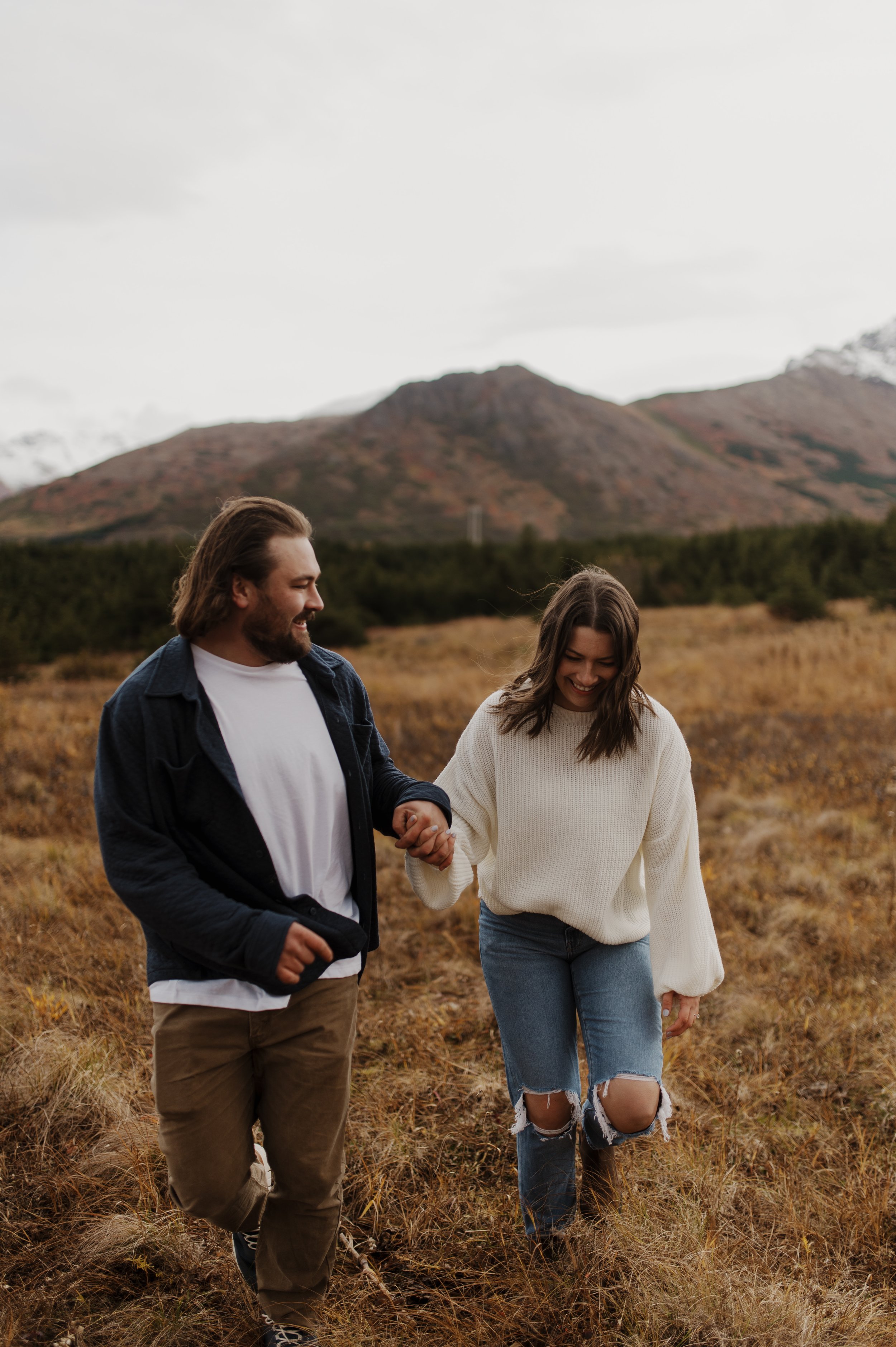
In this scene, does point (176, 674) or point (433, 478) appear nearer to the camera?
point (176, 674)

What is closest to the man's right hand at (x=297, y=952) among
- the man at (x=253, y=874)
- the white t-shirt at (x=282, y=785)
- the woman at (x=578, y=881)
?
the man at (x=253, y=874)

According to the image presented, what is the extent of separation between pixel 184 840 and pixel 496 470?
114422 millimetres

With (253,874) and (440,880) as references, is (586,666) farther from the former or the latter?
(253,874)

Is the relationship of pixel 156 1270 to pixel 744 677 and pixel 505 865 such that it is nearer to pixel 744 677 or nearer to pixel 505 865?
pixel 505 865

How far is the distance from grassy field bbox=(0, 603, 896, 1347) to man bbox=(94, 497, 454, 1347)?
0.42 m

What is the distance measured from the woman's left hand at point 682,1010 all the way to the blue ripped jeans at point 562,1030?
4 centimetres

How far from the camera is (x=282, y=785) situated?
188 cm

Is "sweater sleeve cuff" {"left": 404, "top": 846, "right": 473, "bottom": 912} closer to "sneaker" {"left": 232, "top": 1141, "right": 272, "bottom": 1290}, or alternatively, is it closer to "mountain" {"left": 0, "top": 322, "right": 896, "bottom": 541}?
"sneaker" {"left": 232, "top": 1141, "right": 272, "bottom": 1290}

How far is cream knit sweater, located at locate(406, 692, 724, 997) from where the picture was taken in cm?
221

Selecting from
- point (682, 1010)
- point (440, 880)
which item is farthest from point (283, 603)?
point (682, 1010)

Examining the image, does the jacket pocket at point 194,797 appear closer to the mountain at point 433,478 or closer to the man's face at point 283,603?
the man's face at point 283,603

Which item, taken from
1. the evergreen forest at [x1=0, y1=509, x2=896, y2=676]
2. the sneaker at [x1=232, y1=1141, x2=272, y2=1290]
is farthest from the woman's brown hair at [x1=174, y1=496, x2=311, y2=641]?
the evergreen forest at [x1=0, y1=509, x2=896, y2=676]

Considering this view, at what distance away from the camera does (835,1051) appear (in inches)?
131

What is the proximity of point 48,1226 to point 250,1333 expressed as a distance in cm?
74
